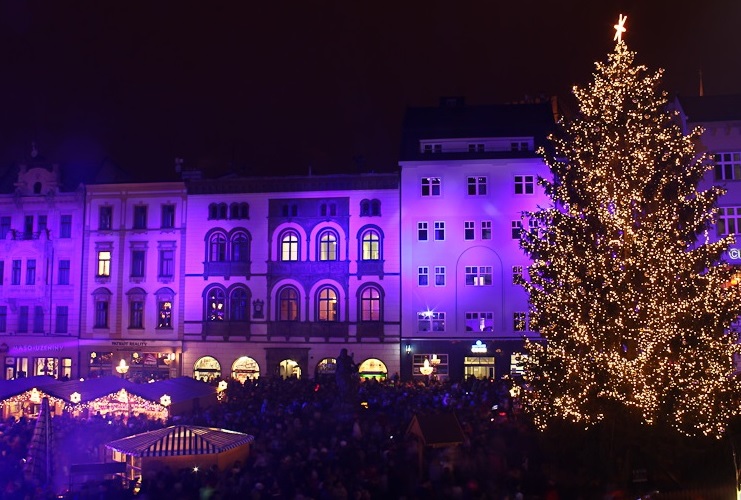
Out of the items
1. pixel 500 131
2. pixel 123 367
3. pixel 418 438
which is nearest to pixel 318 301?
pixel 123 367

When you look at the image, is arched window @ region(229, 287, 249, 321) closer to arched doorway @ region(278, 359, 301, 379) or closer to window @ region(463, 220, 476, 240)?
arched doorway @ region(278, 359, 301, 379)

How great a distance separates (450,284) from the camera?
42.2 meters

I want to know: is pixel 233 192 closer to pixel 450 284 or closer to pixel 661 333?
pixel 450 284

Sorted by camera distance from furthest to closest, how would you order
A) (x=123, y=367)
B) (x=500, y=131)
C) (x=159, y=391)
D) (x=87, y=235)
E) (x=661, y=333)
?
(x=87, y=235) → (x=500, y=131) → (x=123, y=367) → (x=159, y=391) → (x=661, y=333)

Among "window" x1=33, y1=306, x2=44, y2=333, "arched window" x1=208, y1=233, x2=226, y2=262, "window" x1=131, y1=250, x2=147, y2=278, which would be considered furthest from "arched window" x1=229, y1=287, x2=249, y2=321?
"window" x1=33, y1=306, x2=44, y2=333

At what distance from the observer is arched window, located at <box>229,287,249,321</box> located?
44406 millimetres

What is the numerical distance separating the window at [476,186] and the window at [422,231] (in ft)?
10.5

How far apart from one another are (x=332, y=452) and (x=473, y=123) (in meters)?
28.2

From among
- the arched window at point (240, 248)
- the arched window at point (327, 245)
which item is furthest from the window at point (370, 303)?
the arched window at point (240, 248)

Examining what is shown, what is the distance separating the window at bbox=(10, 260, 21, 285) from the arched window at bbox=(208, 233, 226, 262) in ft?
42.9

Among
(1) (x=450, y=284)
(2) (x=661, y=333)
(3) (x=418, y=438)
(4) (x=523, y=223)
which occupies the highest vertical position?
(4) (x=523, y=223)

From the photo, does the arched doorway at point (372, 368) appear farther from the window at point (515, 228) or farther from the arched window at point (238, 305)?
the window at point (515, 228)

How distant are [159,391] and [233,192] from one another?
726 inches

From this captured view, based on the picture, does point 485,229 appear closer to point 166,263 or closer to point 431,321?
point 431,321
